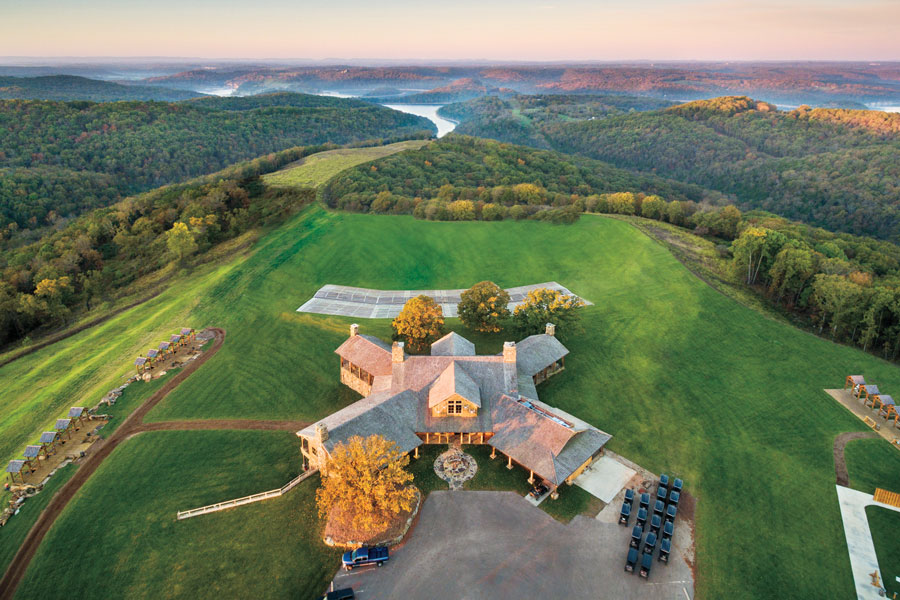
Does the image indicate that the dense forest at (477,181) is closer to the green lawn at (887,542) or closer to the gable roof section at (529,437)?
the gable roof section at (529,437)

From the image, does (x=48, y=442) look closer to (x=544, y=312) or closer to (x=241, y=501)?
(x=241, y=501)

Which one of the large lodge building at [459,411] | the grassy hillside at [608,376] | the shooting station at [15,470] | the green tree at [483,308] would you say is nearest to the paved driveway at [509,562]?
the grassy hillside at [608,376]

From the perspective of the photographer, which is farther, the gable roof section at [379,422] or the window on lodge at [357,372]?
the window on lodge at [357,372]

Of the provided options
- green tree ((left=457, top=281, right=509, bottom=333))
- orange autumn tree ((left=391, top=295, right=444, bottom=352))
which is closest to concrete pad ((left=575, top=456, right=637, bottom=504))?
orange autumn tree ((left=391, top=295, right=444, bottom=352))

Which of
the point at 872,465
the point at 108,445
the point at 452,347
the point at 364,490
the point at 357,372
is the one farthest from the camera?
the point at 357,372

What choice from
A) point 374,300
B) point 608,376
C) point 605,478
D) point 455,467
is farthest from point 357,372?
point 608,376

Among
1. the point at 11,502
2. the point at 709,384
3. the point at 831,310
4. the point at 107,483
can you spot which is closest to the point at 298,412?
the point at 107,483
